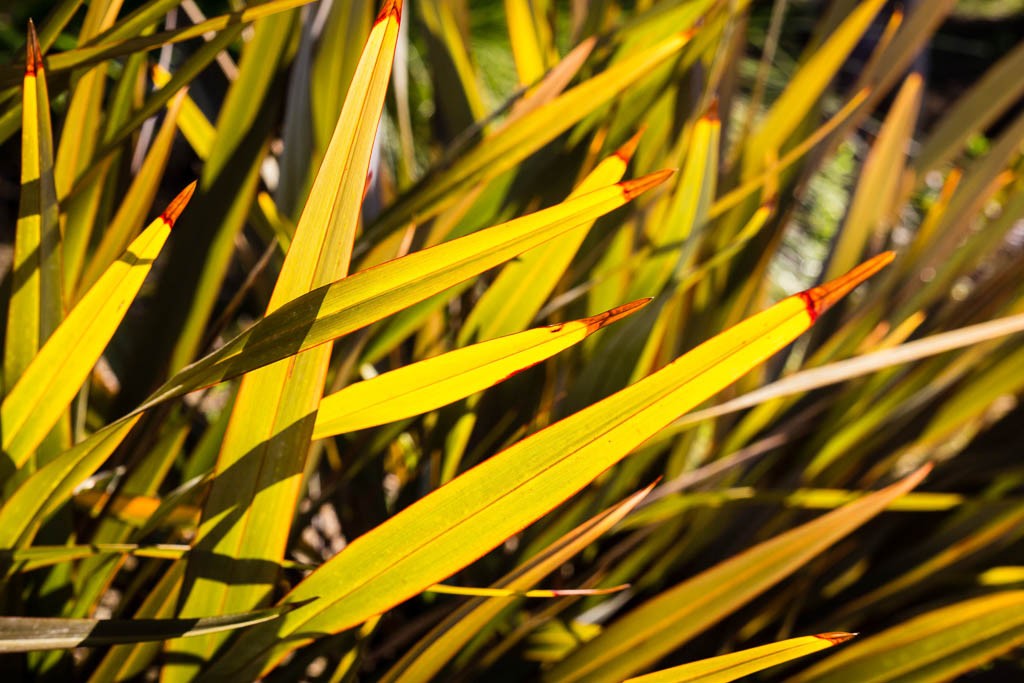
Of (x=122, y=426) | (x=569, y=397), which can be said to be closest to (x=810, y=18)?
(x=569, y=397)

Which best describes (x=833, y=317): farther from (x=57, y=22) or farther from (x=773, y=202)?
(x=57, y=22)

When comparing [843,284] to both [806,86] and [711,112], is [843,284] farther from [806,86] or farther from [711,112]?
[806,86]

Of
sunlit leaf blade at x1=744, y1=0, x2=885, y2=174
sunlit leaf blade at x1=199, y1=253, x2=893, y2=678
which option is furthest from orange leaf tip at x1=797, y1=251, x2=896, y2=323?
sunlit leaf blade at x1=744, y1=0, x2=885, y2=174

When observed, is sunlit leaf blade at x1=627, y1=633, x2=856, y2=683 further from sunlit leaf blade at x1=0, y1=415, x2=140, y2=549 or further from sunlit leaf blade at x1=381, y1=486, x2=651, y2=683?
sunlit leaf blade at x1=0, y1=415, x2=140, y2=549

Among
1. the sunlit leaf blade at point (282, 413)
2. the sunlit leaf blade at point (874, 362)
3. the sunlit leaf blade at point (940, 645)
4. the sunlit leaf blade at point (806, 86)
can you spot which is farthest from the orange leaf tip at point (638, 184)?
the sunlit leaf blade at point (806, 86)

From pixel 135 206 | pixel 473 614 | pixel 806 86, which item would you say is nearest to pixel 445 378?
pixel 473 614

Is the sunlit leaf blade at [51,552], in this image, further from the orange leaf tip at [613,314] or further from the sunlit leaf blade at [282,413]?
the orange leaf tip at [613,314]

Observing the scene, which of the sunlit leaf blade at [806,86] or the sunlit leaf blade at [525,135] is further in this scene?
the sunlit leaf blade at [806,86]
